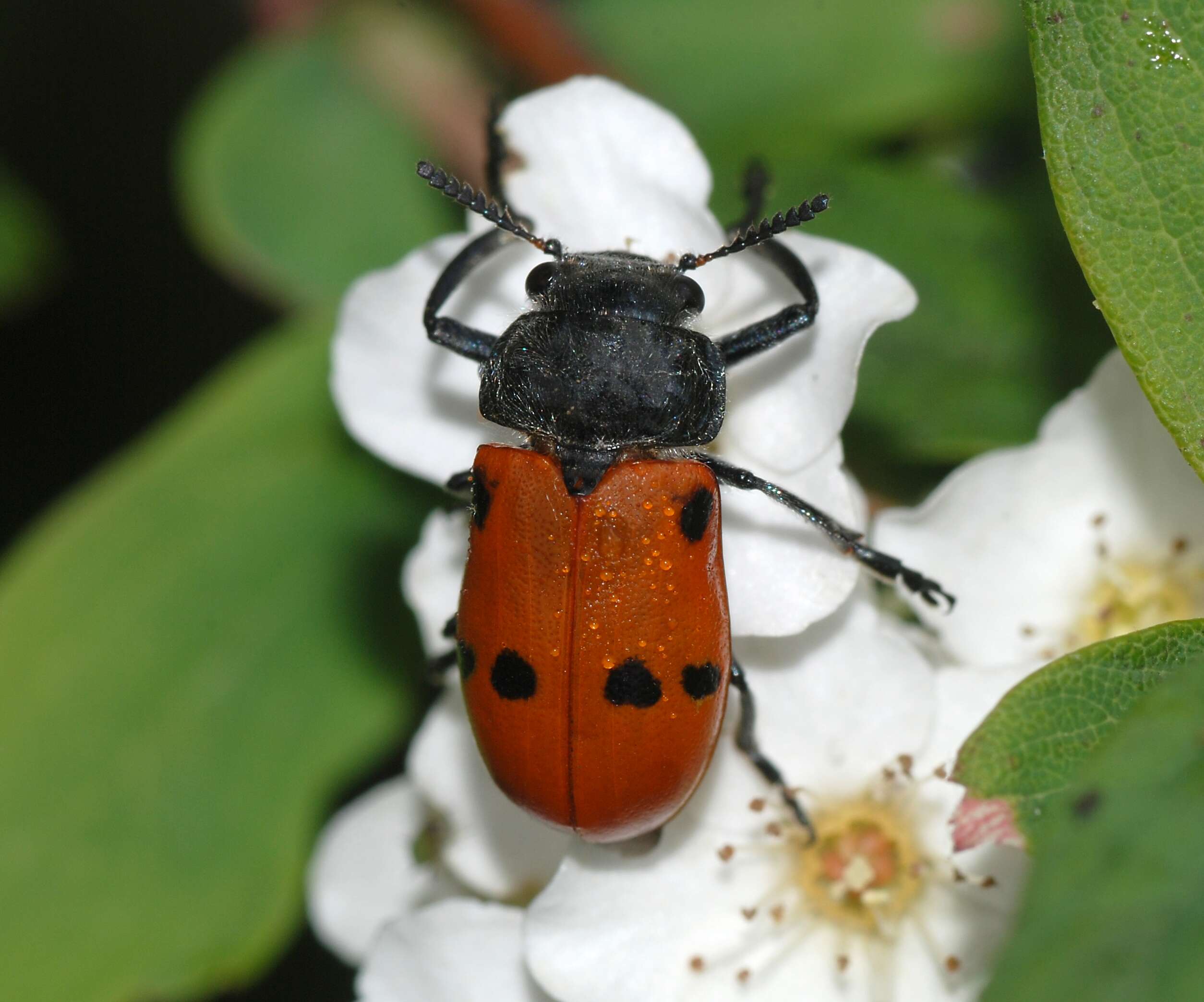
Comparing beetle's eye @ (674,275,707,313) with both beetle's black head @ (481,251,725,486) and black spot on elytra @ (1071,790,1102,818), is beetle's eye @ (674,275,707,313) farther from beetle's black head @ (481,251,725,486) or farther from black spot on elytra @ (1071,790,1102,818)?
black spot on elytra @ (1071,790,1102,818)

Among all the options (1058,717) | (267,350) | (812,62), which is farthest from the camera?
(812,62)

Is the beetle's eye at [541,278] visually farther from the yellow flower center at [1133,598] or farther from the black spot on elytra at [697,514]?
the yellow flower center at [1133,598]

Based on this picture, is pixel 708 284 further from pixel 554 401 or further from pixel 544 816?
pixel 544 816

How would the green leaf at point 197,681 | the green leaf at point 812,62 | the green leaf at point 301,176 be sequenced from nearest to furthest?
the green leaf at point 197,681 → the green leaf at point 812,62 → the green leaf at point 301,176

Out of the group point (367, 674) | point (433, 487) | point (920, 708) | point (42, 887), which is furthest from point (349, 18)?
point (920, 708)

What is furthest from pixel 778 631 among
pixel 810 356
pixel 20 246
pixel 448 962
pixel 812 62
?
pixel 20 246

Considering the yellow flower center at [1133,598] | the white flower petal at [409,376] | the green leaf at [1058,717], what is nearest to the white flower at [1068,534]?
the yellow flower center at [1133,598]

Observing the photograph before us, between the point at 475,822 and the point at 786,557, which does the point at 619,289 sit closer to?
the point at 786,557
